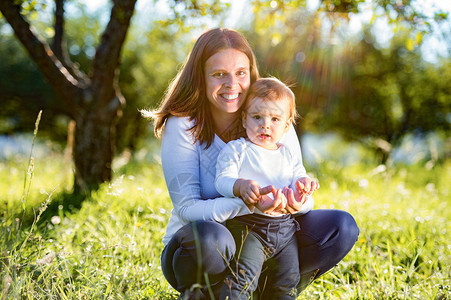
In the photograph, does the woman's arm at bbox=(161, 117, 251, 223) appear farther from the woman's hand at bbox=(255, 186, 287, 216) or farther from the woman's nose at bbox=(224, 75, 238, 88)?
the woman's nose at bbox=(224, 75, 238, 88)

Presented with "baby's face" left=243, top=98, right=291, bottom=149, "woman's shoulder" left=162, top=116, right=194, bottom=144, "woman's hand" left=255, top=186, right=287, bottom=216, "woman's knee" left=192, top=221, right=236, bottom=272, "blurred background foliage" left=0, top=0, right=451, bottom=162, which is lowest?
"blurred background foliage" left=0, top=0, right=451, bottom=162

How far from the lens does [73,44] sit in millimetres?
12641

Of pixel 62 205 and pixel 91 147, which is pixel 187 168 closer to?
pixel 62 205

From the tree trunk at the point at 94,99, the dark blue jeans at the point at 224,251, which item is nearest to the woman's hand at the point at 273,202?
the dark blue jeans at the point at 224,251

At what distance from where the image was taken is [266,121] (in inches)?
83.3

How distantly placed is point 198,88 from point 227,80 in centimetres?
18

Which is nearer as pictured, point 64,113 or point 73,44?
point 64,113

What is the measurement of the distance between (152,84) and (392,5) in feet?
28.0

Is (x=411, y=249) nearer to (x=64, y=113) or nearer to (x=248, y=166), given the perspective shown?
(x=248, y=166)

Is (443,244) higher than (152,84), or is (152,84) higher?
(443,244)

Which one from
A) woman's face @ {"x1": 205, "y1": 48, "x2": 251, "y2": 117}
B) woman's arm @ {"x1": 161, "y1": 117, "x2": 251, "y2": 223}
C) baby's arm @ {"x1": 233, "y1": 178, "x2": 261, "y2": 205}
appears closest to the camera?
baby's arm @ {"x1": 233, "y1": 178, "x2": 261, "y2": 205}

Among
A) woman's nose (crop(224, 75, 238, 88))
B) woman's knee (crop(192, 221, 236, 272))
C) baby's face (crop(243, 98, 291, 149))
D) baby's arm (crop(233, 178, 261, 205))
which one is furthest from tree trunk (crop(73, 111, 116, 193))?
baby's arm (crop(233, 178, 261, 205))

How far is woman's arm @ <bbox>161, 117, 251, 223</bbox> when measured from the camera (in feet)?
6.78

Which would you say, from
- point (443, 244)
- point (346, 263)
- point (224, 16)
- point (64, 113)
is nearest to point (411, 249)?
point (443, 244)
